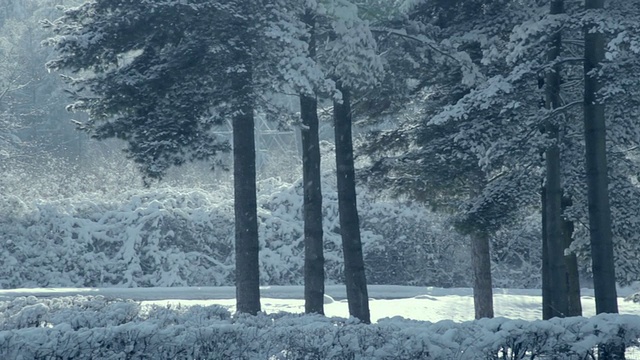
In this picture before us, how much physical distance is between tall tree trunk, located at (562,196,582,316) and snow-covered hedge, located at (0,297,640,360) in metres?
7.28

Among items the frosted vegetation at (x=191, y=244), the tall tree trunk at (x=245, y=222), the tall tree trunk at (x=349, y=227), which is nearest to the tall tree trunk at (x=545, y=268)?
the tall tree trunk at (x=349, y=227)

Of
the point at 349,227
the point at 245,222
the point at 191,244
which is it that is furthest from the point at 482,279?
the point at 191,244

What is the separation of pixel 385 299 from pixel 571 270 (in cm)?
849

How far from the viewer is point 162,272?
1163 inches

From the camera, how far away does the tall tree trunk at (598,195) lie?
12.6m

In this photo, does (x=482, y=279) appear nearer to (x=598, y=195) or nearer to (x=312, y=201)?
(x=312, y=201)

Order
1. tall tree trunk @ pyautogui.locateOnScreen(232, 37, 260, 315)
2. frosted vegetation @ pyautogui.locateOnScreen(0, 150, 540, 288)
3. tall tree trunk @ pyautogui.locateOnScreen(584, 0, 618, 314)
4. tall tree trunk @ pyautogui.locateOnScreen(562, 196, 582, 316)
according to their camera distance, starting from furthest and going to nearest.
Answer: frosted vegetation @ pyautogui.locateOnScreen(0, 150, 540, 288) → tall tree trunk @ pyautogui.locateOnScreen(562, 196, 582, 316) → tall tree trunk @ pyautogui.locateOnScreen(232, 37, 260, 315) → tall tree trunk @ pyautogui.locateOnScreen(584, 0, 618, 314)

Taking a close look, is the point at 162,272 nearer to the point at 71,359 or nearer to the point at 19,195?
the point at 19,195

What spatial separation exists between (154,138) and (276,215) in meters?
17.4

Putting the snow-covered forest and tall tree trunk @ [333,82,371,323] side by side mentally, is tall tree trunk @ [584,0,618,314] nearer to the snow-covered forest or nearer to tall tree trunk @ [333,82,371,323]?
the snow-covered forest

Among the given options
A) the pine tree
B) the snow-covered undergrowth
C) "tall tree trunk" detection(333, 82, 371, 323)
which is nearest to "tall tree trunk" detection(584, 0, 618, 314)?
"tall tree trunk" detection(333, 82, 371, 323)

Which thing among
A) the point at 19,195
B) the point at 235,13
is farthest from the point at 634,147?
the point at 19,195

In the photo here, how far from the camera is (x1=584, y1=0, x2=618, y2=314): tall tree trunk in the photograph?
41.5ft

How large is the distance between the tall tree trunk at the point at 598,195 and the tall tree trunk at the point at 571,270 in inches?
129
